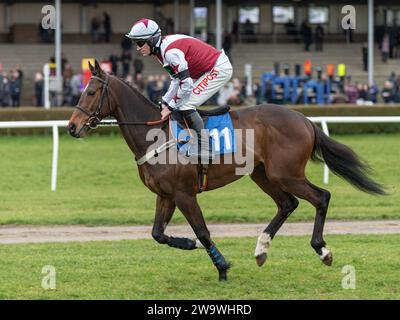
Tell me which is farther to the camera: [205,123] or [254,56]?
[254,56]

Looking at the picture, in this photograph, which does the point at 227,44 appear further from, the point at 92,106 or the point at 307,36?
the point at 92,106

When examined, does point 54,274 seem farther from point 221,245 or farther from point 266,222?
point 266,222

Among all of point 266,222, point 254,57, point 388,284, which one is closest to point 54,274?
point 388,284

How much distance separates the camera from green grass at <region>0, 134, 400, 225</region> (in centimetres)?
1114

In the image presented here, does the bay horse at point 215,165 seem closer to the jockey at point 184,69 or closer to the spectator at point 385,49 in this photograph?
the jockey at point 184,69

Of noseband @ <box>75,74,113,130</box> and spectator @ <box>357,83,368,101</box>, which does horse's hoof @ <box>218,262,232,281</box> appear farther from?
spectator @ <box>357,83,368,101</box>

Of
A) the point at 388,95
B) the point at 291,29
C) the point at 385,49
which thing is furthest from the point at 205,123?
the point at 291,29

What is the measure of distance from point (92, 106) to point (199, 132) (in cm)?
84

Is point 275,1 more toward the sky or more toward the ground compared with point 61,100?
more toward the sky

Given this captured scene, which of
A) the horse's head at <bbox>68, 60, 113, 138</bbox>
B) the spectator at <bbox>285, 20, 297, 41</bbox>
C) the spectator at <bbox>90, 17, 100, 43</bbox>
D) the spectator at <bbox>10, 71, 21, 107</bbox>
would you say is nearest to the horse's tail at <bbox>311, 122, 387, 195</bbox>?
the horse's head at <bbox>68, 60, 113, 138</bbox>

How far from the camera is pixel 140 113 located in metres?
7.79

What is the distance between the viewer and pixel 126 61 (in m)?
27.8

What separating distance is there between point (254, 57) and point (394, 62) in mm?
4398

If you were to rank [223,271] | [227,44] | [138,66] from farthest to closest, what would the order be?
[227,44]
[138,66]
[223,271]
